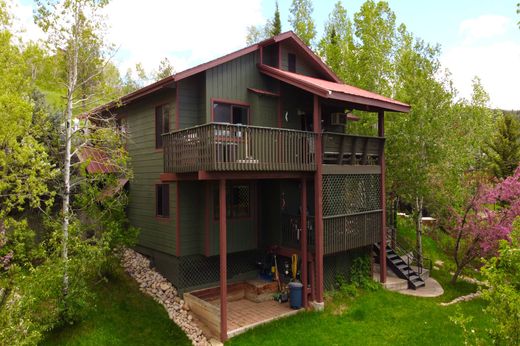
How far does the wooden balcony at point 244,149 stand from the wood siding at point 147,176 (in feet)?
6.60

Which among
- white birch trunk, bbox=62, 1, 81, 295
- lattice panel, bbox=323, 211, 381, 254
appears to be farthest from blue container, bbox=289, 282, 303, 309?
white birch trunk, bbox=62, 1, 81, 295

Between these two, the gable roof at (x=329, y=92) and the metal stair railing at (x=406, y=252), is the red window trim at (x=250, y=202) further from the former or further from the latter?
the metal stair railing at (x=406, y=252)

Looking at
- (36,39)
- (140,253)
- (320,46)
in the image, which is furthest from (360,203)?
(320,46)

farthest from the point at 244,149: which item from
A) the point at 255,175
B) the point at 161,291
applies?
the point at 161,291

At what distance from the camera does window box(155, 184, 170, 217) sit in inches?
543

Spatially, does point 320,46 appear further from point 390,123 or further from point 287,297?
point 287,297

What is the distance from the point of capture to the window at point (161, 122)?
13.7m

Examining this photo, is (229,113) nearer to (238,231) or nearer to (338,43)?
(238,231)

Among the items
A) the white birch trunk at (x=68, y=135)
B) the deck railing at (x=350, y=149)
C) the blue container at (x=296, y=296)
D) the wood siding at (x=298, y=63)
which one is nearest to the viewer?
the white birch trunk at (x=68, y=135)

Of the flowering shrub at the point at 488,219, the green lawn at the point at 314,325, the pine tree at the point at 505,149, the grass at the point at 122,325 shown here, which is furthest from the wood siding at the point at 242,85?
the pine tree at the point at 505,149

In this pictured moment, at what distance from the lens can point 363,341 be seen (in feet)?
34.6

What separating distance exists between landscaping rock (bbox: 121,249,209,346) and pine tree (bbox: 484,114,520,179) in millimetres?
24370

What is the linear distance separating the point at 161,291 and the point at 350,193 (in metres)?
7.52

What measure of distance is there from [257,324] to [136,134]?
898cm
